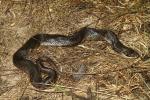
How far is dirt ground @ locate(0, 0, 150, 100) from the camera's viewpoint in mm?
6879

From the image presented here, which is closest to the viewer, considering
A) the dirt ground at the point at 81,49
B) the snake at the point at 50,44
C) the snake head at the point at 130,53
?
the dirt ground at the point at 81,49

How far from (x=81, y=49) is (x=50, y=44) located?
0.55 metres

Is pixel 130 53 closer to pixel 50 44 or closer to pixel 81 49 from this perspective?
pixel 81 49

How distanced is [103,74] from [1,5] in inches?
110

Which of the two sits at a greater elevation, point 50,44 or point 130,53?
point 50,44

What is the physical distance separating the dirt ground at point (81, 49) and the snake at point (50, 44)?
85mm

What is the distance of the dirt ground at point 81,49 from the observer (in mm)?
6879

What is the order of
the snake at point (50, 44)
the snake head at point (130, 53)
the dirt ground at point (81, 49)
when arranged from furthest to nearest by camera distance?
the snake head at point (130, 53) → the snake at point (50, 44) → the dirt ground at point (81, 49)

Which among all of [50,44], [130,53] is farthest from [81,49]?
[130,53]

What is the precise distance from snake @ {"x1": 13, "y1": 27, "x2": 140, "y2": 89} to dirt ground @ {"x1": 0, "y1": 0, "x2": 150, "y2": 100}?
3.4 inches

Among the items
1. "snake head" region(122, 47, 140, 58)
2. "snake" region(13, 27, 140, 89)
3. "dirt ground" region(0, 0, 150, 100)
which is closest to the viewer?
"dirt ground" region(0, 0, 150, 100)

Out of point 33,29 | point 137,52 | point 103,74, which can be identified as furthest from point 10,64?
point 137,52

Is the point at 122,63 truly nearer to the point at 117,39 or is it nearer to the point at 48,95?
the point at 117,39

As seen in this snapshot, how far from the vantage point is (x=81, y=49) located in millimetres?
7812
